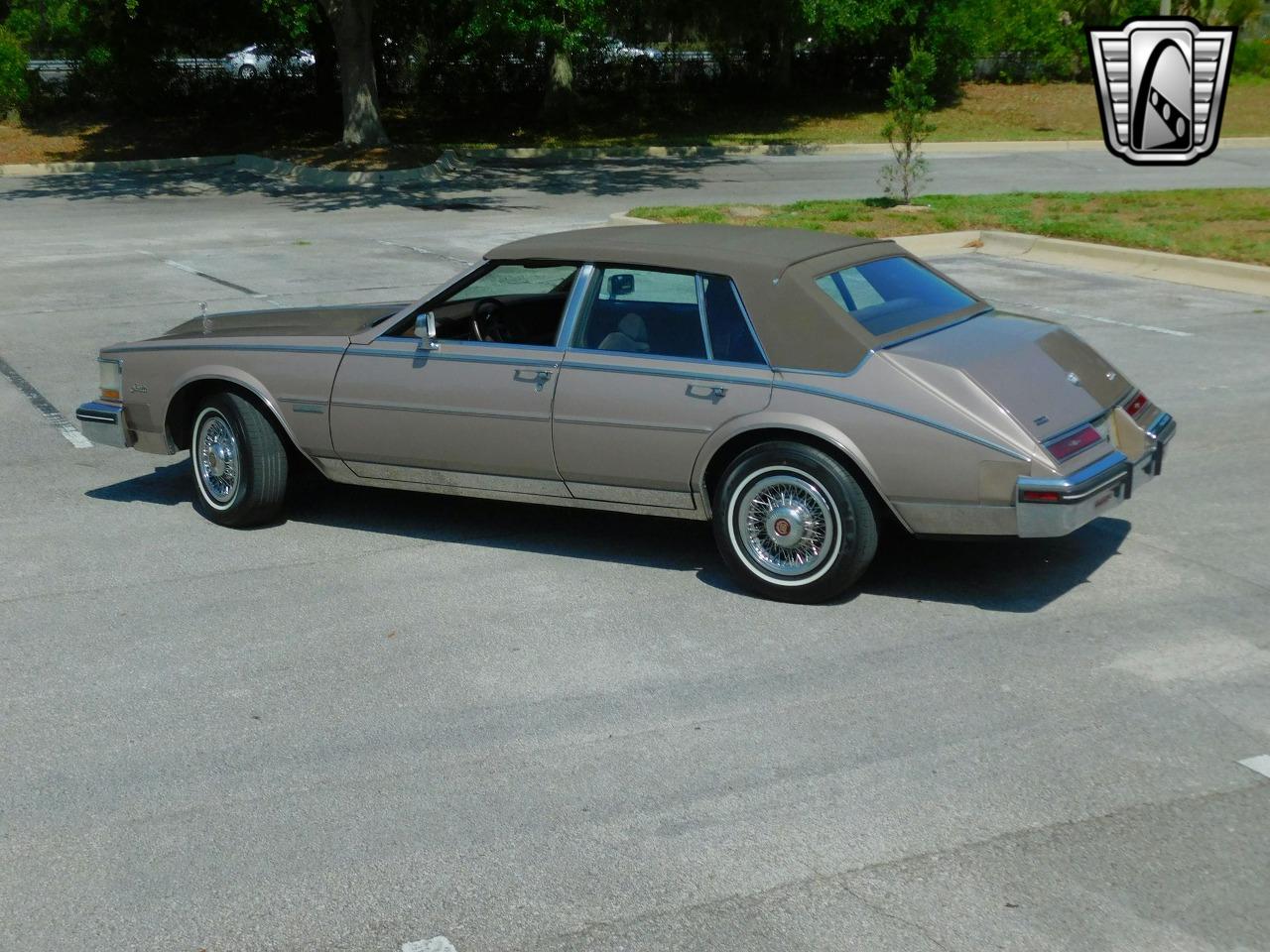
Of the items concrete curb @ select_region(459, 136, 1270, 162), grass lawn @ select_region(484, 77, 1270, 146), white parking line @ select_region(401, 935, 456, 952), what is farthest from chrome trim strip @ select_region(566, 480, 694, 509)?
grass lawn @ select_region(484, 77, 1270, 146)

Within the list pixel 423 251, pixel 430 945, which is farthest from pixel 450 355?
pixel 423 251

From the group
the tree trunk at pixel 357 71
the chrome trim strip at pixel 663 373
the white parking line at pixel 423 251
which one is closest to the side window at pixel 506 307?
the chrome trim strip at pixel 663 373

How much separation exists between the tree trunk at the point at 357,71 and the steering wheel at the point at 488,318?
23476 millimetres

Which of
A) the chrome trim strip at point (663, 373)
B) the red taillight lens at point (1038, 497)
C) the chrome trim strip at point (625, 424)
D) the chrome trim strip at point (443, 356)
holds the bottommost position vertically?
the red taillight lens at point (1038, 497)

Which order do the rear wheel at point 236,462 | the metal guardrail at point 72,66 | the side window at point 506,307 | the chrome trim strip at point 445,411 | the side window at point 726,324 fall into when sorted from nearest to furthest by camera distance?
1. the side window at point 726,324
2. the chrome trim strip at point 445,411
3. the side window at point 506,307
4. the rear wheel at point 236,462
5. the metal guardrail at point 72,66

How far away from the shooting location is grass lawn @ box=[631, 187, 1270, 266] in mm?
17219

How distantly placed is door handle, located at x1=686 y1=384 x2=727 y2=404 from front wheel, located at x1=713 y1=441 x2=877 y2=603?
274 mm

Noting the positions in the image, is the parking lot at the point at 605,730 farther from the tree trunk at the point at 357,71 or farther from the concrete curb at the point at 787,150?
the concrete curb at the point at 787,150

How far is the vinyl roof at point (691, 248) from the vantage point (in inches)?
261

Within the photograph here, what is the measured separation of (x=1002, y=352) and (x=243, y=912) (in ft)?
13.0

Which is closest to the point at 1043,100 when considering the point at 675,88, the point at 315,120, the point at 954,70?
the point at 954,70

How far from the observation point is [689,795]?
4.68 meters

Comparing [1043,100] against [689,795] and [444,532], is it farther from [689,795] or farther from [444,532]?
[689,795]

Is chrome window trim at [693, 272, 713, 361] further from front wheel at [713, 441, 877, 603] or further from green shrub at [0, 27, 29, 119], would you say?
green shrub at [0, 27, 29, 119]
